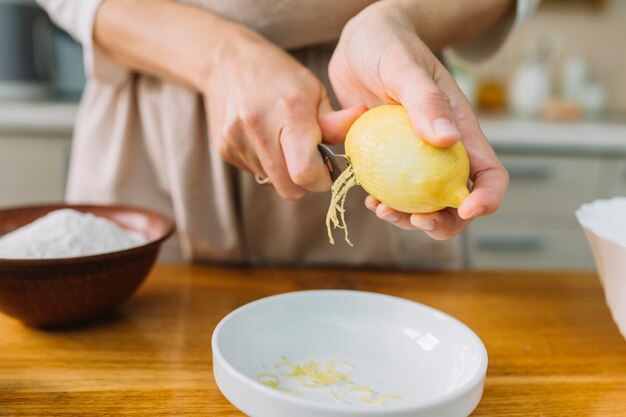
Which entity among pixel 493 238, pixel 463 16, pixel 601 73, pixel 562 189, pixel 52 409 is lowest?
pixel 493 238

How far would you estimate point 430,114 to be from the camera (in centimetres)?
46

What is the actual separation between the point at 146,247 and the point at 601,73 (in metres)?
2.16

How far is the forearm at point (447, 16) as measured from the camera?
0.70 metres

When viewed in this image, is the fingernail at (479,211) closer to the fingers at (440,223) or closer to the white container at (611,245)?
the fingers at (440,223)

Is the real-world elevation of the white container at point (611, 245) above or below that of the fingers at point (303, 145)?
below

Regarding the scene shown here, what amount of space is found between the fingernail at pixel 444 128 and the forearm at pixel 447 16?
242 millimetres

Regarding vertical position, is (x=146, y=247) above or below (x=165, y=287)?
above

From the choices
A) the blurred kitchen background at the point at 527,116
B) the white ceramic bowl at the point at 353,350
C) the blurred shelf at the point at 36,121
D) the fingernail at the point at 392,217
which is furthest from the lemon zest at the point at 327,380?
the blurred shelf at the point at 36,121

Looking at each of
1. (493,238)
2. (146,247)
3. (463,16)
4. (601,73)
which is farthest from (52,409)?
(601,73)

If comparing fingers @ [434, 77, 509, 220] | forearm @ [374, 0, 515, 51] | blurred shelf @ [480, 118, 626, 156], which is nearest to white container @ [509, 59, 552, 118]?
blurred shelf @ [480, 118, 626, 156]

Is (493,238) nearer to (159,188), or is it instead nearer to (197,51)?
(159,188)

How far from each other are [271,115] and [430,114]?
22 cm

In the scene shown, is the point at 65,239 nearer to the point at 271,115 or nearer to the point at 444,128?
the point at 271,115

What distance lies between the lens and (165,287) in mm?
750
